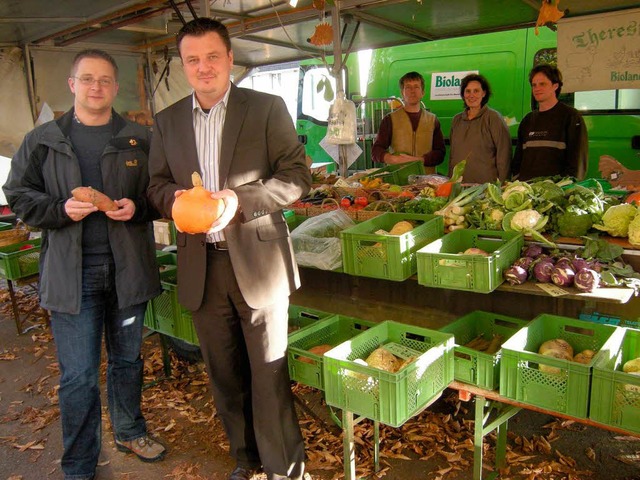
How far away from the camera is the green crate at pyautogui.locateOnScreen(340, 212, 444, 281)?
10.3ft

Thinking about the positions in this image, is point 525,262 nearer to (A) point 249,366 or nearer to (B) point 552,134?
(A) point 249,366

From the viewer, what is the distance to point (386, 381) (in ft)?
7.97

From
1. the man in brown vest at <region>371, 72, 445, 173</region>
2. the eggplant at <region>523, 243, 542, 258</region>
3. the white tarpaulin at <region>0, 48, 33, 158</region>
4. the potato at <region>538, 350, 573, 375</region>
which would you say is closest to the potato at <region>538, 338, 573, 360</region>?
the potato at <region>538, 350, 573, 375</region>

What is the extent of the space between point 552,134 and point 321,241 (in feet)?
8.54

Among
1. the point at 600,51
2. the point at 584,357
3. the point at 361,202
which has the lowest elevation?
the point at 584,357

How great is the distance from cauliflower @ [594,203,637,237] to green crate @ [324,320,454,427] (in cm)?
115

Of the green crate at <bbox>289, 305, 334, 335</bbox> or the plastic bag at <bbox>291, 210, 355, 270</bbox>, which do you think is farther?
the green crate at <bbox>289, 305, 334, 335</bbox>

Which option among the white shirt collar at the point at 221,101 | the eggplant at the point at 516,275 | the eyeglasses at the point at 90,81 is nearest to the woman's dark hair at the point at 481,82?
the eggplant at the point at 516,275

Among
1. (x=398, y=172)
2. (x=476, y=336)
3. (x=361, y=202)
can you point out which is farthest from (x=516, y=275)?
(x=398, y=172)

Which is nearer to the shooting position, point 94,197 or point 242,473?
point 94,197

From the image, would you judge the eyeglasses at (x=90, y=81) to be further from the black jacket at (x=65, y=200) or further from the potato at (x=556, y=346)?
the potato at (x=556, y=346)

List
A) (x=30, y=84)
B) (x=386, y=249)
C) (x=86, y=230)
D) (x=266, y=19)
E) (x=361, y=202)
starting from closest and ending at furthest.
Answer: (x=86, y=230)
(x=386, y=249)
(x=361, y=202)
(x=266, y=19)
(x=30, y=84)

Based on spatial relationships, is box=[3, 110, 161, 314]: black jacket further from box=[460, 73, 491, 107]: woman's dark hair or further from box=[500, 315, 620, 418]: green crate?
box=[460, 73, 491, 107]: woman's dark hair

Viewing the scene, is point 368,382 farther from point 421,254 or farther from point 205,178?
point 205,178
